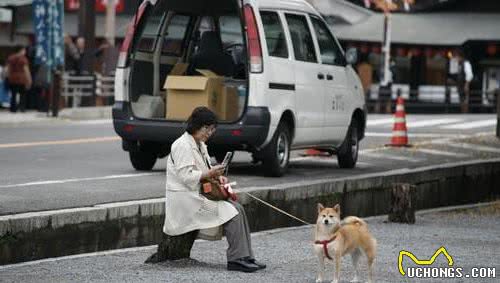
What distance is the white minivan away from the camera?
16188 millimetres

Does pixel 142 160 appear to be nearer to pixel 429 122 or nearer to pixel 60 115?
pixel 60 115

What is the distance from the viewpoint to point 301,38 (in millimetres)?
17438

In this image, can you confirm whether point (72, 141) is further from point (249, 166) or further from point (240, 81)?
point (240, 81)

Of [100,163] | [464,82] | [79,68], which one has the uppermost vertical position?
[79,68]

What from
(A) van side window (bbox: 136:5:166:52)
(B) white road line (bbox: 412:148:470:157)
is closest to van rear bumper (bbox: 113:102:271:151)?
(A) van side window (bbox: 136:5:166:52)

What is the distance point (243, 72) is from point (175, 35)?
1228 mm

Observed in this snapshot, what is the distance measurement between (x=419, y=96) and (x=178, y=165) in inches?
1324

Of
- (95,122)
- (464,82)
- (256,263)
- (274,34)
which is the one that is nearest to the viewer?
(256,263)

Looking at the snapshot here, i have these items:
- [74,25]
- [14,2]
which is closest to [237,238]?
[14,2]

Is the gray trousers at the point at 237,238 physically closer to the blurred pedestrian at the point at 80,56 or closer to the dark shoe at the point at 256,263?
the dark shoe at the point at 256,263

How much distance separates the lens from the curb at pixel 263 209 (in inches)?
447

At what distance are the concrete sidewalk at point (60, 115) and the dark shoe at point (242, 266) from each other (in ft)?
58.3

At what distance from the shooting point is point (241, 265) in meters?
11.0

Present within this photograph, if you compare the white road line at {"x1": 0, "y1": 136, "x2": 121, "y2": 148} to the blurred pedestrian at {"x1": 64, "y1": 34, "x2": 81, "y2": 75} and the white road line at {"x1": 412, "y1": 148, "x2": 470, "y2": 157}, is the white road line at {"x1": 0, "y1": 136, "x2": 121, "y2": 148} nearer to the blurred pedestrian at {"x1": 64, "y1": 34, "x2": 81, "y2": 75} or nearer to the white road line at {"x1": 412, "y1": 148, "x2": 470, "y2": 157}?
the white road line at {"x1": 412, "y1": 148, "x2": 470, "y2": 157}
